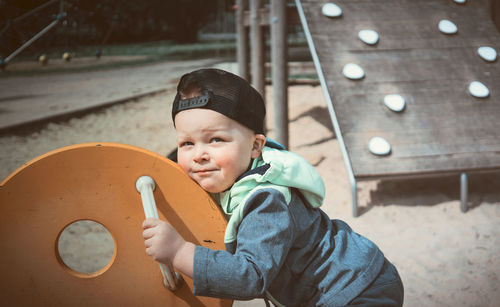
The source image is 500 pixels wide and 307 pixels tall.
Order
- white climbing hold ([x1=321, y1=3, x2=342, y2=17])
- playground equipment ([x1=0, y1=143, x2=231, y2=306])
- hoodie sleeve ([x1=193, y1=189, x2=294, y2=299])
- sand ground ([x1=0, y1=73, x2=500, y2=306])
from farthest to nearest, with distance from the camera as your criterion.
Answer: white climbing hold ([x1=321, y1=3, x2=342, y2=17]) < sand ground ([x1=0, y1=73, x2=500, y2=306]) < playground equipment ([x1=0, y1=143, x2=231, y2=306]) < hoodie sleeve ([x1=193, y1=189, x2=294, y2=299])

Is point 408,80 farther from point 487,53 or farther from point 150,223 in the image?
point 150,223

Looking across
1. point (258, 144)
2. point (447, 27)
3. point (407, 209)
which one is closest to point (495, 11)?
point (447, 27)

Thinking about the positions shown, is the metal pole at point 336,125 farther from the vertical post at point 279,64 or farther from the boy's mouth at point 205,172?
the boy's mouth at point 205,172

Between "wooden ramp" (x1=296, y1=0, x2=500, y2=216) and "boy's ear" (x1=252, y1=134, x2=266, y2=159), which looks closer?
"boy's ear" (x1=252, y1=134, x2=266, y2=159)

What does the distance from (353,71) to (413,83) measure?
34 cm

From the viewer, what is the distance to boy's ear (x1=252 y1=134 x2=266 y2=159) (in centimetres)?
106

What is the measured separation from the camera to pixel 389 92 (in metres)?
2.58

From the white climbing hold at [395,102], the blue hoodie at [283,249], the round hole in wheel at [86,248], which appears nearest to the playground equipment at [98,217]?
the blue hoodie at [283,249]

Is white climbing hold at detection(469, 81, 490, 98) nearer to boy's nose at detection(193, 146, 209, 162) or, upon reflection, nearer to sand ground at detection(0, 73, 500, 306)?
sand ground at detection(0, 73, 500, 306)

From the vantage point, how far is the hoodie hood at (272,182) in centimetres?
97

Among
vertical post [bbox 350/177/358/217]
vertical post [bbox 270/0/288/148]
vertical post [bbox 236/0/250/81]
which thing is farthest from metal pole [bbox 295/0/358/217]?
vertical post [bbox 236/0/250/81]

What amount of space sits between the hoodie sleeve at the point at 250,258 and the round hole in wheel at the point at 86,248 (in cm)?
132

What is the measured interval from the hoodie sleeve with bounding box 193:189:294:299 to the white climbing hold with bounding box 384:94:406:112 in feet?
5.77

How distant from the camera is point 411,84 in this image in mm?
2609
